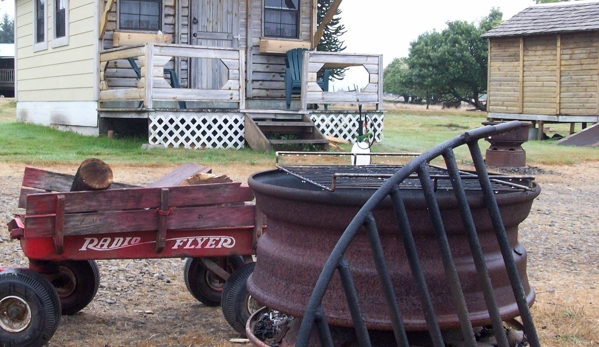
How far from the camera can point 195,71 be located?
1609 cm

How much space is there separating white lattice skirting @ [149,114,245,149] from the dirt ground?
534 centimetres

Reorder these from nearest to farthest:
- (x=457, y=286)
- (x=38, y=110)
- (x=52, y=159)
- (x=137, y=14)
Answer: (x=457, y=286) < (x=52, y=159) < (x=137, y=14) < (x=38, y=110)

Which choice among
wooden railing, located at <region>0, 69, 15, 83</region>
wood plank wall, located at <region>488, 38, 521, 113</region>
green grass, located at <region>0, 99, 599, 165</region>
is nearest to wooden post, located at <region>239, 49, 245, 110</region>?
green grass, located at <region>0, 99, 599, 165</region>

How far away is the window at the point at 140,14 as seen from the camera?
50.6ft

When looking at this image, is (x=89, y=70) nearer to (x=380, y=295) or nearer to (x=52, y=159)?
(x=52, y=159)

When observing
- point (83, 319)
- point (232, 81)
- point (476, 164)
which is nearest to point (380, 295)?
point (476, 164)

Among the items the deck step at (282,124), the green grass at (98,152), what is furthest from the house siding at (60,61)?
the deck step at (282,124)

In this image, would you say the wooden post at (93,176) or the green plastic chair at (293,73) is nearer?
the wooden post at (93,176)

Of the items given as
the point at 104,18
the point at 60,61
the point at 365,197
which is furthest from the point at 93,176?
the point at 60,61

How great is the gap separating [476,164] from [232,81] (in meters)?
11.7

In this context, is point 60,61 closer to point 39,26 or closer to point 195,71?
point 39,26

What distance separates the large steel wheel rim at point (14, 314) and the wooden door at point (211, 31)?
12.2 metres

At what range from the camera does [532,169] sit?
1380 cm

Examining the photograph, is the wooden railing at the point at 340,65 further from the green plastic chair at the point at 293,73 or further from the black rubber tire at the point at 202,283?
the black rubber tire at the point at 202,283
